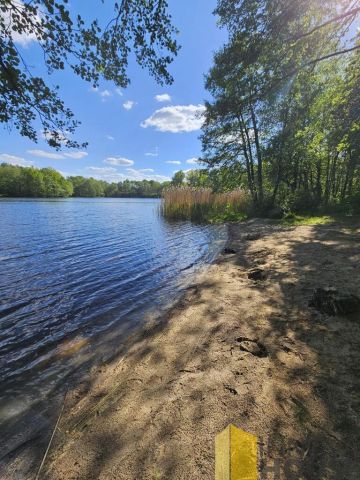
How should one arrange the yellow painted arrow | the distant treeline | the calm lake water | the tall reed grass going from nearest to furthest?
the yellow painted arrow < the calm lake water < the tall reed grass < the distant treeline

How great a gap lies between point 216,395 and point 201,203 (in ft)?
58.1

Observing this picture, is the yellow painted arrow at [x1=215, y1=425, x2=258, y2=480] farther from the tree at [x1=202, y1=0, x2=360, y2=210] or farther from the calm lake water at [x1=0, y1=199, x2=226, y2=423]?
the tree at [x1=202, y1=0, x2=360, y2=210]

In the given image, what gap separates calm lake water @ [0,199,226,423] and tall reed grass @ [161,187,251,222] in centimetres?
849

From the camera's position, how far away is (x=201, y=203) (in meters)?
19.3

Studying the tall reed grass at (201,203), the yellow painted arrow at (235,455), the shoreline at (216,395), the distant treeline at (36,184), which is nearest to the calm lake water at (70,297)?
the shoreline at (216,395)

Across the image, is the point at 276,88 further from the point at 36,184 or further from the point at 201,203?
the point at 36,184

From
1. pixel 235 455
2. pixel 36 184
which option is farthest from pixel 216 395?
pixel 36 184

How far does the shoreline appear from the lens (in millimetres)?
1658

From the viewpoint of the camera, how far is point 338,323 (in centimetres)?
302

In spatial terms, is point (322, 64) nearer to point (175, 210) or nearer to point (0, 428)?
point (175, 210)

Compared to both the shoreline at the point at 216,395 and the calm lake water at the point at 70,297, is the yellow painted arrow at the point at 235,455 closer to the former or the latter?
the shoreline at the point at 216,395

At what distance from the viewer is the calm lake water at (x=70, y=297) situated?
3076 mm

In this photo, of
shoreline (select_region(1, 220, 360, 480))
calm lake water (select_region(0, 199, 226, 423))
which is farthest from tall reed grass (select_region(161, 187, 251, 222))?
shoreline (select_region(1, 220, 360, 480))

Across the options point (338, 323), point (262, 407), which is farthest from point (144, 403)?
point (338, 323)
